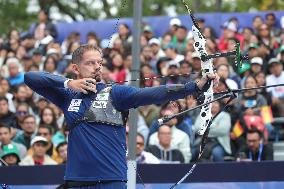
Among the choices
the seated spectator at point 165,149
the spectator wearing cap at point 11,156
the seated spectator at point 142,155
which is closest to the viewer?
the seated spectator at point 142,155

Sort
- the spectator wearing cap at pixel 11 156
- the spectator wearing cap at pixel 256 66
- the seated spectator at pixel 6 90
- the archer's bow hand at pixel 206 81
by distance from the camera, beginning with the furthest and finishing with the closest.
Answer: the seated spectator at pixel 6 90 < the spectator wearing cap at pixel 256 66 < the spectator wearing cap at pixel 11 156 < the archer's bow hand at pixel 206 81

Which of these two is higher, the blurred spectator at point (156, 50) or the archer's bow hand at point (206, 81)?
the blurred spectator at point (156, 50)

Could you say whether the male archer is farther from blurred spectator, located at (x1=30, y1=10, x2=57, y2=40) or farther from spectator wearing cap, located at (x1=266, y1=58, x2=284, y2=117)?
blurred spectator, located at (x1=30, y1=10, x2=57, y2=40)

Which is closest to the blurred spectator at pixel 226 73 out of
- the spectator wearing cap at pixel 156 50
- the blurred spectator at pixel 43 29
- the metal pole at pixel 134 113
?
the spectator wearing cap at pixel 156 50

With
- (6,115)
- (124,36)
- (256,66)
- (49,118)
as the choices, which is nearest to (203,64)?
(49,118)

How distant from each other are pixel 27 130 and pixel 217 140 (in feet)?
9.93

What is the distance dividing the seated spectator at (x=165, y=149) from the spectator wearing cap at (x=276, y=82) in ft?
7.94

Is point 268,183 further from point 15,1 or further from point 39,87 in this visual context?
point 15,1

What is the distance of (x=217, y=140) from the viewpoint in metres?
12.6

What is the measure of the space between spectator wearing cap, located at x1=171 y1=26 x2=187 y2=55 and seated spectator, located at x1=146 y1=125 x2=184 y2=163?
482 centimetres

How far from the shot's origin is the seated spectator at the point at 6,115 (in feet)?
46.6

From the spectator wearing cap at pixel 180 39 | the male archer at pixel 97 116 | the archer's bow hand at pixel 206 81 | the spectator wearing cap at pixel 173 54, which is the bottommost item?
the male archer at pixel 97 116

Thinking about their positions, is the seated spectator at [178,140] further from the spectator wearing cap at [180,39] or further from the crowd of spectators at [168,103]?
the spectator wearing cap at [180,39]

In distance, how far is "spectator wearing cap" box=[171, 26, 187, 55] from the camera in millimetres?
17062
